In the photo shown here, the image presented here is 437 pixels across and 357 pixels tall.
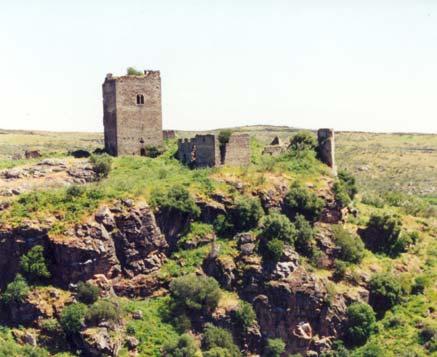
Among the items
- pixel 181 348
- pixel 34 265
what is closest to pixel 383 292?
pixel 181 348

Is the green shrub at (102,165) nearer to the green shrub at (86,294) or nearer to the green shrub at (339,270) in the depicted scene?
the green shrub at (86,294)

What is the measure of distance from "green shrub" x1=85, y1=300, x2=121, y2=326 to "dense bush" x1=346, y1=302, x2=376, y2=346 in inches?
776

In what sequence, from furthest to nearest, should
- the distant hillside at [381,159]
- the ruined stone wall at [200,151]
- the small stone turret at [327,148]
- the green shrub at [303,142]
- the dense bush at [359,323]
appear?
the distant hillside at [381,159] < the green shrub at [303,142] < the small stone turret at [327,148] < the ruined stone wall at [200,151] < the dense bush at [359,323]

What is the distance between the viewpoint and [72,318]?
2936 inches

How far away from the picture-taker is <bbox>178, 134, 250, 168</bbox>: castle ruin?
87.7 meters

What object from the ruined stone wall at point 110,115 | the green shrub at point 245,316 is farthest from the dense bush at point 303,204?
the ruined stone wall at point 110,115

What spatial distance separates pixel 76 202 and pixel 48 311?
9407mm

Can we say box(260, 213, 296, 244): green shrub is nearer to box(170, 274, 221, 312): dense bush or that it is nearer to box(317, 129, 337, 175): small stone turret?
box(170, 274, 221, 312): dense bush

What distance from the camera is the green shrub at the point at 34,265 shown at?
251 feet

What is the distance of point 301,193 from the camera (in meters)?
85.9

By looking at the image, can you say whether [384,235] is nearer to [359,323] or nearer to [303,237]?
[303,237]

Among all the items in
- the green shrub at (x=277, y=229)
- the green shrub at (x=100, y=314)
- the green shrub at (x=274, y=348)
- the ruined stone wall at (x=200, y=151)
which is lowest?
the green shrub at (x=274, y=348)

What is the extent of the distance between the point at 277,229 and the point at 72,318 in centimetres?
1880

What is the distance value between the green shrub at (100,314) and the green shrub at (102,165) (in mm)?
14893
